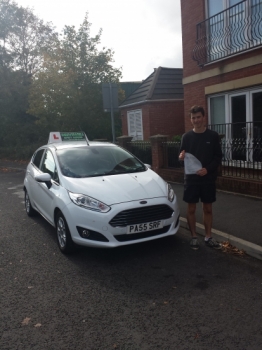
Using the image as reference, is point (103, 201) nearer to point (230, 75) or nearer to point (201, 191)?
point (201, 191)

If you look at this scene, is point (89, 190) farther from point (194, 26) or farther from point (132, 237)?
point (194, 26)

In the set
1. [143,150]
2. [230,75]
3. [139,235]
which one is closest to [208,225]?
[139,235]

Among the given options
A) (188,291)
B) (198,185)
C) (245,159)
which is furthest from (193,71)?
(188,291)

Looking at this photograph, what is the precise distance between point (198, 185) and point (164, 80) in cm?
1474

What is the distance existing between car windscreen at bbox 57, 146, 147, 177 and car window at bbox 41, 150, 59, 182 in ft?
0.52

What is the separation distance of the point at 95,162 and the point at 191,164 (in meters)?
1.78

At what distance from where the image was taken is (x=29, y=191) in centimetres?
755

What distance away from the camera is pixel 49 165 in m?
6.57

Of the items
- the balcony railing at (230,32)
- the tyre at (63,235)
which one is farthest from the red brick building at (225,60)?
the tyre at (63,235)

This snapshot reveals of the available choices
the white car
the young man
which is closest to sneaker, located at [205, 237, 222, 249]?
the young man

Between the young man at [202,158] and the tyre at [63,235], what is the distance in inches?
69.4

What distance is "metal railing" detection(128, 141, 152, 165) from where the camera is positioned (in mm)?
12586

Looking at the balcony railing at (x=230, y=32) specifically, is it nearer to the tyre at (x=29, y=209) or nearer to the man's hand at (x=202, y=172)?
the man's hand at (x=202, y=172)

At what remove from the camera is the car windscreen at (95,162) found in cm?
598
